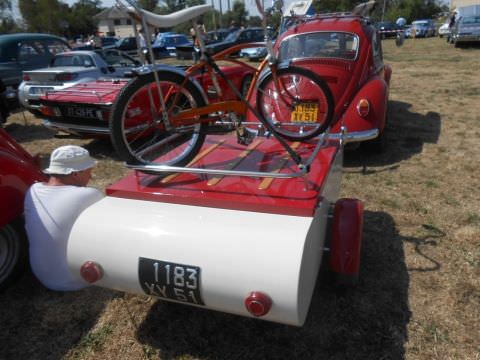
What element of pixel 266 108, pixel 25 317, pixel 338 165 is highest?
pixel 266 108

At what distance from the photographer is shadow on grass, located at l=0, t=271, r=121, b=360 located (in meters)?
2.48

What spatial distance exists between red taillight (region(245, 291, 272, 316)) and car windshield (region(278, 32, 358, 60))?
14.4 feet

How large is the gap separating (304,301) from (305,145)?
1668mm

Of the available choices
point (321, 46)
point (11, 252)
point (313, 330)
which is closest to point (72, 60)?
point (321, 46)

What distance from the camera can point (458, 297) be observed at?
2715 mm

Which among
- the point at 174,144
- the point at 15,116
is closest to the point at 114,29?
the point at 15,116

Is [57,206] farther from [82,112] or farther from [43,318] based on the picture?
[82,112]

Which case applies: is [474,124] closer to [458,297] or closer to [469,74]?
[458,297]

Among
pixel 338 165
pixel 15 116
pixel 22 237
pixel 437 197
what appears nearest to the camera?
pixel 22 237

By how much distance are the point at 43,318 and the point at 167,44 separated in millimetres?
23915

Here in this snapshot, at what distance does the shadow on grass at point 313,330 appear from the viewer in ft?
7.75

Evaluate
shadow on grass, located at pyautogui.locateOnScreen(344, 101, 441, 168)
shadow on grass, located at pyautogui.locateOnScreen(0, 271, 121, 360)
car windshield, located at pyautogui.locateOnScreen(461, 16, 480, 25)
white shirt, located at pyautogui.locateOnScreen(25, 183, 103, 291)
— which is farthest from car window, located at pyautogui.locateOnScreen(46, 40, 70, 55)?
car windshield, located at pyautogui.locateOnScreen(461, 16, 480, 25)

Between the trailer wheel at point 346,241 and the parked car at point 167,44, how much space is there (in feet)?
71.7

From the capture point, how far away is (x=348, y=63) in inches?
208
